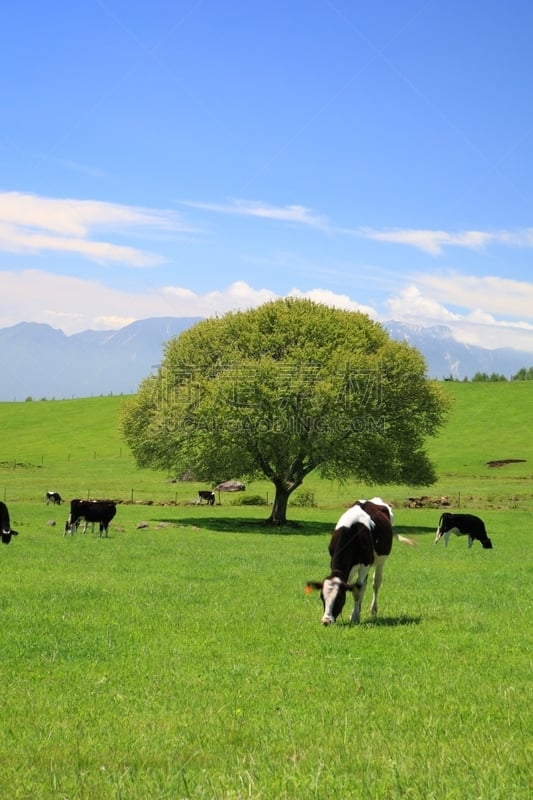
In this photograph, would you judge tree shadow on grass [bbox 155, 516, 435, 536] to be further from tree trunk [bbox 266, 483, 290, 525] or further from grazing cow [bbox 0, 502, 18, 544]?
grazing cow [bbox 0, 502, 18, 544]

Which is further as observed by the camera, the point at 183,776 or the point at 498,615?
the point at 498,615

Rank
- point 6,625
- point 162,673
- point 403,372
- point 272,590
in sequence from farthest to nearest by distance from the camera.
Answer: point 403,372
point 272,590
point 6,625
point 162,673

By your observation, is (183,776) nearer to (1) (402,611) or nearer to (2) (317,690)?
(2) (317,690)

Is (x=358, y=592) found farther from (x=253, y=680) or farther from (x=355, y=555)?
(x=253, y=680)

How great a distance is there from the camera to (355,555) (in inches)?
680

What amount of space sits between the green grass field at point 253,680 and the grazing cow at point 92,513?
8.22 meters

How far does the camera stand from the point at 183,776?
7.63 metres

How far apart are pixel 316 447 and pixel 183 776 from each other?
1690 inches

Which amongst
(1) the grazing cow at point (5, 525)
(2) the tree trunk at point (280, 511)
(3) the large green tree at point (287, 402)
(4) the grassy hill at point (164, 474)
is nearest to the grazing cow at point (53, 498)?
(4) the grassy hill at point (164, 474)

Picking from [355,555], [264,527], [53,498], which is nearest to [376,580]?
[355,555]

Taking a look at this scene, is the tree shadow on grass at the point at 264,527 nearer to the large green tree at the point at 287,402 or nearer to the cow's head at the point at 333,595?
the large green tree at the point at 287,402

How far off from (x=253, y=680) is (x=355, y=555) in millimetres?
6127

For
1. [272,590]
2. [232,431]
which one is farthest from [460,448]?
[272,590]

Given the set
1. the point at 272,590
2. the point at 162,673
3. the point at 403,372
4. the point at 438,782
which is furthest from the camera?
the point at 403,372
